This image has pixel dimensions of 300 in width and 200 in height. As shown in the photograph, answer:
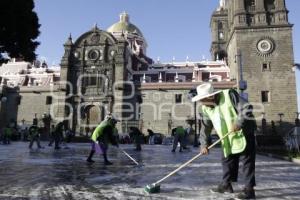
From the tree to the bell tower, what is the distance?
26082 mm

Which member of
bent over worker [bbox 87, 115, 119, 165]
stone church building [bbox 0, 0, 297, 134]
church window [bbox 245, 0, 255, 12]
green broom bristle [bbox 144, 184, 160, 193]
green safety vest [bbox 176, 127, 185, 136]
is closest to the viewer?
green broom bristle [bbox 144, 184, 160, 193]

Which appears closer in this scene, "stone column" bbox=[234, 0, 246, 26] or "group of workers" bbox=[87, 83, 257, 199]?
"group of workers" bbox=[87, 83, 257, 199]

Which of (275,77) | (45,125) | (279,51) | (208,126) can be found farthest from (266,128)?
(208,126)

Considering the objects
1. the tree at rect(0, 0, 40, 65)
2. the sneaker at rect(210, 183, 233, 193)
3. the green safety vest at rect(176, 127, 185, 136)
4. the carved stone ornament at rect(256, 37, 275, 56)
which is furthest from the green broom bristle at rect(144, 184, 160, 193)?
the carved stone ornament at rect(256, 37, 275, 56)

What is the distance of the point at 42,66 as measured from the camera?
186 ft

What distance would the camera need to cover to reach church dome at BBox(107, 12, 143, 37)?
5628 cm

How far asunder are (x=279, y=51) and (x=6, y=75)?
39986 mm

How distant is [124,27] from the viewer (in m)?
56.7

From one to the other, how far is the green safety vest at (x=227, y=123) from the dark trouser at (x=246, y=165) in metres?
0.08

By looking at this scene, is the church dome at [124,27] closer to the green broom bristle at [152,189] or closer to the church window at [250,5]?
the church window at [250,5]

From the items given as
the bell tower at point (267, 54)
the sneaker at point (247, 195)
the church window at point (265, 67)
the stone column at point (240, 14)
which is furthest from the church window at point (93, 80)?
the sneaker at point (247, 195)

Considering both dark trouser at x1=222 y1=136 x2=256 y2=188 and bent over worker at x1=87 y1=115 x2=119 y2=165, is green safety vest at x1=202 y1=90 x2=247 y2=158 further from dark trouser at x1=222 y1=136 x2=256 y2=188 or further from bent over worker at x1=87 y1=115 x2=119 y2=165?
bent over worker at x1=87 y1=115 x2=119 y2=165

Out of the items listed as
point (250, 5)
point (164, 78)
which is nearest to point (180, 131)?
point (250, 5)

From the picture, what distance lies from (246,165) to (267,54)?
113 ft
